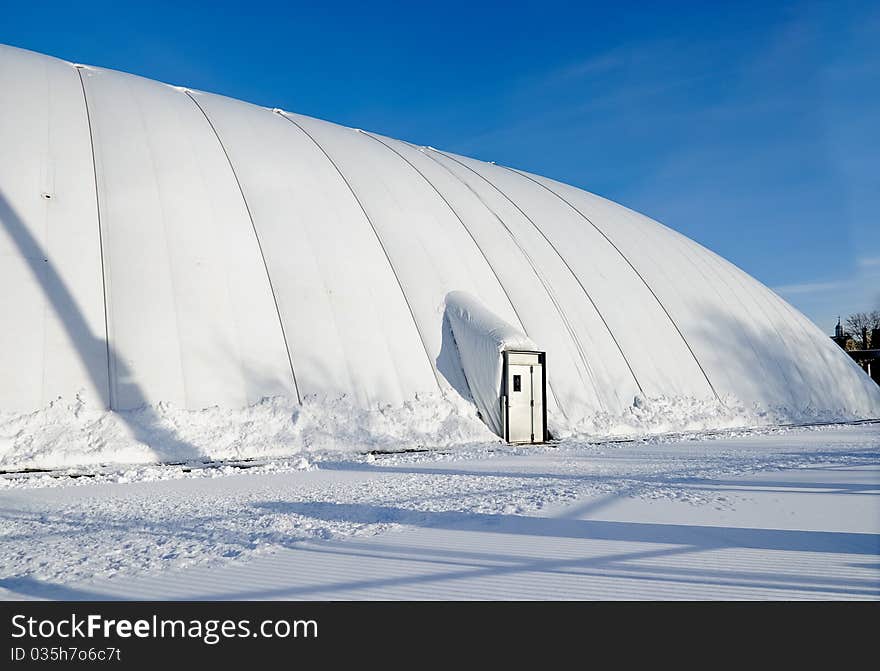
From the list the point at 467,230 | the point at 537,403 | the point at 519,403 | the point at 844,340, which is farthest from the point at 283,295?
the point at 844,340

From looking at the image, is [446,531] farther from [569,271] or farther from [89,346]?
A: [569,271]

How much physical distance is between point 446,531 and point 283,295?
886cm

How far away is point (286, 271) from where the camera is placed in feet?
47.8

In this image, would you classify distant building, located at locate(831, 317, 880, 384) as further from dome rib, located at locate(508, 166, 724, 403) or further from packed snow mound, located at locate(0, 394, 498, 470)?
packed snow mound, located at locate(0, 394, 498, 470)

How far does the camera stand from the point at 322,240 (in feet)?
51.0

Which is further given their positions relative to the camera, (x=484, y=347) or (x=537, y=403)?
(x=537, y=403)

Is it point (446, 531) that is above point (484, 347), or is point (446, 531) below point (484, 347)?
below

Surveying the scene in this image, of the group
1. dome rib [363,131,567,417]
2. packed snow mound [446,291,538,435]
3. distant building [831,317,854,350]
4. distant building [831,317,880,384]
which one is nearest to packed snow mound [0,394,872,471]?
packed snow mound [446,291,538,435]

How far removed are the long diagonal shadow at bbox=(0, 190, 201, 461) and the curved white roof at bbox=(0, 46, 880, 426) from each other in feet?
0.13

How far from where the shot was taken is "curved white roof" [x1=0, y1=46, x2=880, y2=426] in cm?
1227

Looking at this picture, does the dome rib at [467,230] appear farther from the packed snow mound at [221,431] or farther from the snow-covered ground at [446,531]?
the snow-covered ground at [446,531]
